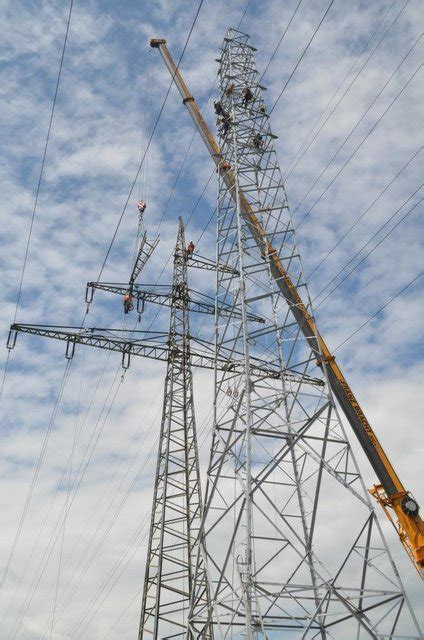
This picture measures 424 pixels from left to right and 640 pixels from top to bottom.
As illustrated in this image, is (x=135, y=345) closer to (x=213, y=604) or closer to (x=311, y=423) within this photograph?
(x=311, y=423)

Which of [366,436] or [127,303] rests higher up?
[127,303]

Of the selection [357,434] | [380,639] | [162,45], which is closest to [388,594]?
[380,639]

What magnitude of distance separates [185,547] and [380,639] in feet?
35.1

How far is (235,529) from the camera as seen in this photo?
11406mm

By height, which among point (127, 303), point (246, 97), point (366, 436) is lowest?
point (366, 436)

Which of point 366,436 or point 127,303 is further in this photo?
point 127,303

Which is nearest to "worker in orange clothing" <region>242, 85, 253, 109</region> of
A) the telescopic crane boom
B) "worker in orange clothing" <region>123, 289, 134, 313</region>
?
the telescopic crane boom

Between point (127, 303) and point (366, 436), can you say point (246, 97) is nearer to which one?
point (127, 303)

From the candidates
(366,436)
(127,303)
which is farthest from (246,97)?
(366,436)

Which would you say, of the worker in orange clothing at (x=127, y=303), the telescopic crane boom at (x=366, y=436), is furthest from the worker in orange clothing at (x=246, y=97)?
the worker in orange clothing at (x=127, y=303)

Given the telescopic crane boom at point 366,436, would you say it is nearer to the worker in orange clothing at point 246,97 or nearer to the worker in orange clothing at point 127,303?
the worker in orange clothing at point 246,97

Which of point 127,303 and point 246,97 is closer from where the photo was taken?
point 246,97

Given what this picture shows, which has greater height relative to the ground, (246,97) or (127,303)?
(127,303)

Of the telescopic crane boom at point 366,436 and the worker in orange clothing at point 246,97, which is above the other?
the worker in orange clothing at point 246,97
